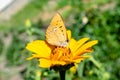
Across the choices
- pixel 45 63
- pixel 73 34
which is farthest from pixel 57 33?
pixel 73 34

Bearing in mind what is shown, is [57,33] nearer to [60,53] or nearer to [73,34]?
[60,53]

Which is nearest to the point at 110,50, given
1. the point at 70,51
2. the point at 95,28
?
the point at 95,28

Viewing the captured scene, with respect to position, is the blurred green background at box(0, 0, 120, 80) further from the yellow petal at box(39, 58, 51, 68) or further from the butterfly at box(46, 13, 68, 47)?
the yellow petal at box(39, 58, 51, 68)

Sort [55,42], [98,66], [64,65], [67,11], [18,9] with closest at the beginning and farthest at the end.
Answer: [64,65]
[55,42]
[98,66]
[67,11]
[18,9]

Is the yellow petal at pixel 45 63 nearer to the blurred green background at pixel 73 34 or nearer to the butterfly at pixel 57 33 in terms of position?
the butterfly at pixel 57 33

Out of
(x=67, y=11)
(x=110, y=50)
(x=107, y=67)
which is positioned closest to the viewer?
(x=107, y=67)

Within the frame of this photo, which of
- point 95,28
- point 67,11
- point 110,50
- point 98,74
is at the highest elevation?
point 67,11

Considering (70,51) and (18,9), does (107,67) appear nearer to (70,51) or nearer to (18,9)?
(70,51)

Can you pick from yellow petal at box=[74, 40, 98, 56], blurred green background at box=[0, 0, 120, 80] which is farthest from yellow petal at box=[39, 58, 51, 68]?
blurred green background at box=[0, 0, 120, 80]
